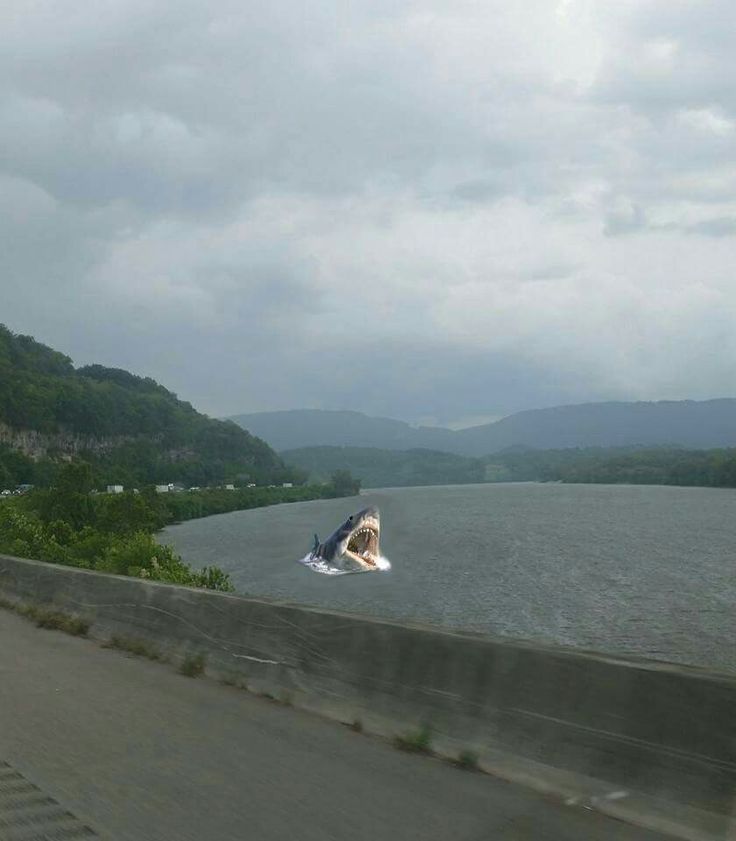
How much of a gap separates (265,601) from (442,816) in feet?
11.9

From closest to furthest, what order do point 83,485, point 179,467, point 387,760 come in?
point 387,760 → point 83,485 → point 179,467

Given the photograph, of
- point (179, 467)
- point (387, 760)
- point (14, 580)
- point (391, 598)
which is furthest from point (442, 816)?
point (179, 467)

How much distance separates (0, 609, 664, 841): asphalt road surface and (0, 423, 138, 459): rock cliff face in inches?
3907

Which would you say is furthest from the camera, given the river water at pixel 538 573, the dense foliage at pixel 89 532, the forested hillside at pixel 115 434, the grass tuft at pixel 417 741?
the forested hillside at pixel 115 434

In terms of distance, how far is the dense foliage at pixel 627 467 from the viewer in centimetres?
9519

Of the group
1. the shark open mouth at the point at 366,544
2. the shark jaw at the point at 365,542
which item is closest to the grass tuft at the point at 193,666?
the shark jaw at the point at 365,542

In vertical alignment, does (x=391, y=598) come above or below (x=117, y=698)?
below

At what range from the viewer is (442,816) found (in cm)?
493

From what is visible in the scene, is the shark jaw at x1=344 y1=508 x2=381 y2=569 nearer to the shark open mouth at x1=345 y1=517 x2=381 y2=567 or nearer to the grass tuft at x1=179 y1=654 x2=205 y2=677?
the shark open mouth at x1=345 y1=517 x2=381 y2=567

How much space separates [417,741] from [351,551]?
144 ft

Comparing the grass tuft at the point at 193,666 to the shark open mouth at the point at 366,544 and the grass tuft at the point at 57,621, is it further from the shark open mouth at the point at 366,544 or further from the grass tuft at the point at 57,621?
the shark open mouth at the point at 366,544

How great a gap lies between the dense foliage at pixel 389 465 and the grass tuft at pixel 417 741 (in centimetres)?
11122

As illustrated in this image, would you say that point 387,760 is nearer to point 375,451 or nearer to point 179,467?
point 179,467

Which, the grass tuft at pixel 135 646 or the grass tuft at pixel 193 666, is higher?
the grass tuft at pixel 193 666
